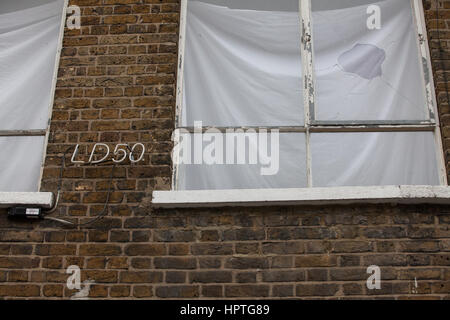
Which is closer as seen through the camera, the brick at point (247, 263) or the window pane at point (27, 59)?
the brick at point (247, 263)

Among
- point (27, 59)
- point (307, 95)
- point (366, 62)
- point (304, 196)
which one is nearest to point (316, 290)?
point (304, 196)

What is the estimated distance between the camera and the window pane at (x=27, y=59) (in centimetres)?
484

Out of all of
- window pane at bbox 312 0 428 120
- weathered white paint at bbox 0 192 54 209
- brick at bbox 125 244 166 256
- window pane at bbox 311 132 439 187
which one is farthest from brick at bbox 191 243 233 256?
window pane at bbox 312 0 428 120

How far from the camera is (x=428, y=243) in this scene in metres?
4.05

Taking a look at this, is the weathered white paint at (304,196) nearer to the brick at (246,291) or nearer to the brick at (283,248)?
the brick at (283,248)

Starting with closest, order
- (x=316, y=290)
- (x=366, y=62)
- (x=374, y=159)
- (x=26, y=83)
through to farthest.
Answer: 1. (x=316, y=290)
2. (x=374, y=159)
3. (x=366, y=62)
4. (x=26, y=83)

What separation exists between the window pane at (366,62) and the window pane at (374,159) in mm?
186

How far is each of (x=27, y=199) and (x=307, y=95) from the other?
2476 mm

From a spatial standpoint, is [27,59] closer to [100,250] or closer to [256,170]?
[100,250]

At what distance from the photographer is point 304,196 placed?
412 centimetres

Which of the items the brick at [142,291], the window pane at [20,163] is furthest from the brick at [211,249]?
the window pane at [20,163]
